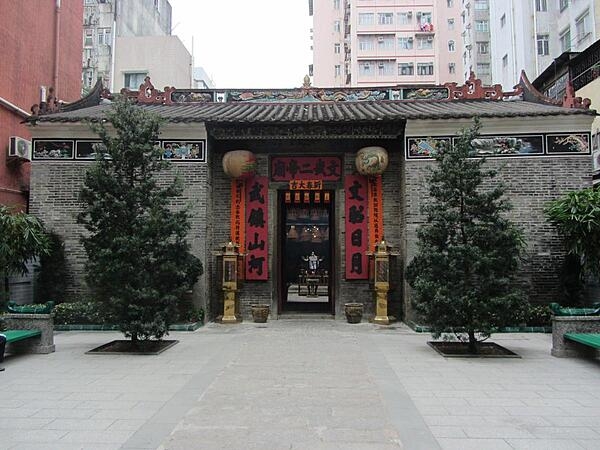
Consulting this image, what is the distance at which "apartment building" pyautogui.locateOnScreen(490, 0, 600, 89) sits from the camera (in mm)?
19047

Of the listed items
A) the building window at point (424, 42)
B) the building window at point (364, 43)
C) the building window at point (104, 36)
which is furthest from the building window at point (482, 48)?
the building window at point (104, 36)

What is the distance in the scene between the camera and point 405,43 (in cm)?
3809

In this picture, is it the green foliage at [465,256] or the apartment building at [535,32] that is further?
the apartment building at [535,32]

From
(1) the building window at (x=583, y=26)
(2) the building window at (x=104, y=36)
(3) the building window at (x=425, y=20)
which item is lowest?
(1) the building window at (x=583, y=26)

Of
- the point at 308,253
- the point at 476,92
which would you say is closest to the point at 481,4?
the point at 308,253

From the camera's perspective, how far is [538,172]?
9531 mm

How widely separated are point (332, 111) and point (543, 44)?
15.5 meters

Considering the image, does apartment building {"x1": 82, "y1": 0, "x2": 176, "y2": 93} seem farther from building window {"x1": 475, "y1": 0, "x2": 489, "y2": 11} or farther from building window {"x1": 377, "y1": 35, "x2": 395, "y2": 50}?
building window {"x1": 475, "y1": 0, "x2": 489, "y2": 11}

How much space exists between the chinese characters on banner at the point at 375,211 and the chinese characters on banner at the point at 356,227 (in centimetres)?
10

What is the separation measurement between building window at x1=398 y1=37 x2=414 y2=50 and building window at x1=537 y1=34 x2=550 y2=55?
16991 millimetres

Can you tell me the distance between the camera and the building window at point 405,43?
125ft

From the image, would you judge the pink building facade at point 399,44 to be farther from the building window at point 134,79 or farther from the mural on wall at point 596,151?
the mural on wall at point 596,151

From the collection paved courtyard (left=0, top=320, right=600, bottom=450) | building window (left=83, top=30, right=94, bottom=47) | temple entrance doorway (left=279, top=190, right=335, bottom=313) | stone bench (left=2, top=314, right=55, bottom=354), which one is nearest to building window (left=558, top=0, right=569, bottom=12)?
temple entrance doorway (left=279, top=190, right=335, bottom=313)

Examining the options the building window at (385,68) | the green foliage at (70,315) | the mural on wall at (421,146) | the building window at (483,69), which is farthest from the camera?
the building window at (385,68)
